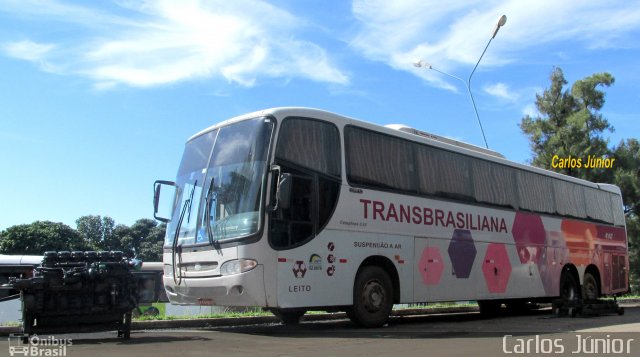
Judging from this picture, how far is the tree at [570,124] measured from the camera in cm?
3272

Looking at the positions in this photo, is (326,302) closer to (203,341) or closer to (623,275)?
(203,341)

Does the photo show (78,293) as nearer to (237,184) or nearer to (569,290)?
(237,184)

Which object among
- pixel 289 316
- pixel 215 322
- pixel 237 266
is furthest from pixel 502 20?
pixel 237 266

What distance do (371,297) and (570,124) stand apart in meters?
26.7

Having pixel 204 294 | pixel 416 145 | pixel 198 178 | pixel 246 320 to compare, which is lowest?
pixel 246 320

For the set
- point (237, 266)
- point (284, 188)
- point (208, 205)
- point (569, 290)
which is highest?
point (284, 188)

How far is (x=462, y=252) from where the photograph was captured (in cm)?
1257

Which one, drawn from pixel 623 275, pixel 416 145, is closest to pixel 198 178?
pixel 416 145

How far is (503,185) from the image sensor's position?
14.3 meters

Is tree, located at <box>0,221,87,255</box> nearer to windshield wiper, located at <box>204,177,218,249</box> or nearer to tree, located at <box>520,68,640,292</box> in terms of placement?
tree, located at <box>520,68,640,292</box>

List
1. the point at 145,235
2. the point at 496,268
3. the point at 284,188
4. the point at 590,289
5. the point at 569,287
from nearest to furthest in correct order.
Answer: the point at 284,188, the point at 496,268, the point at 569,287, the point at 590,289, the point at 145,235

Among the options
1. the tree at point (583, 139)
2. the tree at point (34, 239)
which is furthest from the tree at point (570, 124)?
the tree at point (34, 239)

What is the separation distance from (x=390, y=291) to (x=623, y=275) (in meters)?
12.1

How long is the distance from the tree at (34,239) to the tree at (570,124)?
6117cm
